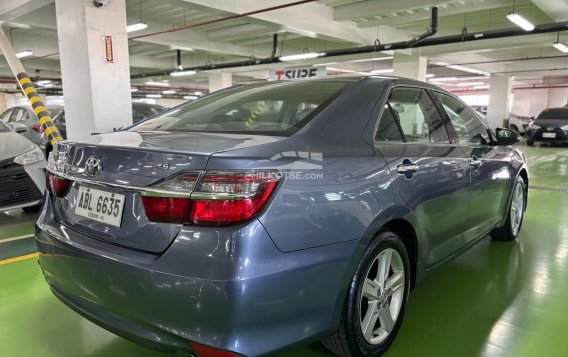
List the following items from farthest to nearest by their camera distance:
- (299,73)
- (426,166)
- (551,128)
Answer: (551,128), (299,73), (426,166)

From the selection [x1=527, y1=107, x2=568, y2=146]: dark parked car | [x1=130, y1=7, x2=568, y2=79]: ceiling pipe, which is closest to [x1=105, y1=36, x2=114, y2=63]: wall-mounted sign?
[x1=130, y1=7, x2=568, y2=79]: ceiling pipe

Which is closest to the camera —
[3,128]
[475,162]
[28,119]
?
[475,162]

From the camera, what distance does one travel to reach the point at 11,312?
8.22 ft

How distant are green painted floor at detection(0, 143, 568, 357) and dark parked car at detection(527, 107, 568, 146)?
1118 centimetres

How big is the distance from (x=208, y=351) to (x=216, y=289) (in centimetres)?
22

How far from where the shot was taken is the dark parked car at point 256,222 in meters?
1.36

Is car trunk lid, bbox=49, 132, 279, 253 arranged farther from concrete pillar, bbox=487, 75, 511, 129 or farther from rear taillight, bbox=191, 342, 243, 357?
concrete pillar, bbox=487, 75, 511, 129

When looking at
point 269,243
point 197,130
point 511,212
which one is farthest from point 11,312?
point 511,212

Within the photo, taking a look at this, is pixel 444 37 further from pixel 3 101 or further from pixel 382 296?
pixel 3 101

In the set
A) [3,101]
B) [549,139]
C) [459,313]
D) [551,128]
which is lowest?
[459,313]

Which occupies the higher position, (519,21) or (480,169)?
(519,21)

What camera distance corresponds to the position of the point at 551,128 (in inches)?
520

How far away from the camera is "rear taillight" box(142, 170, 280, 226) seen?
53.7 inches

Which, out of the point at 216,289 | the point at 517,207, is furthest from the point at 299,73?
the point at 216,289
